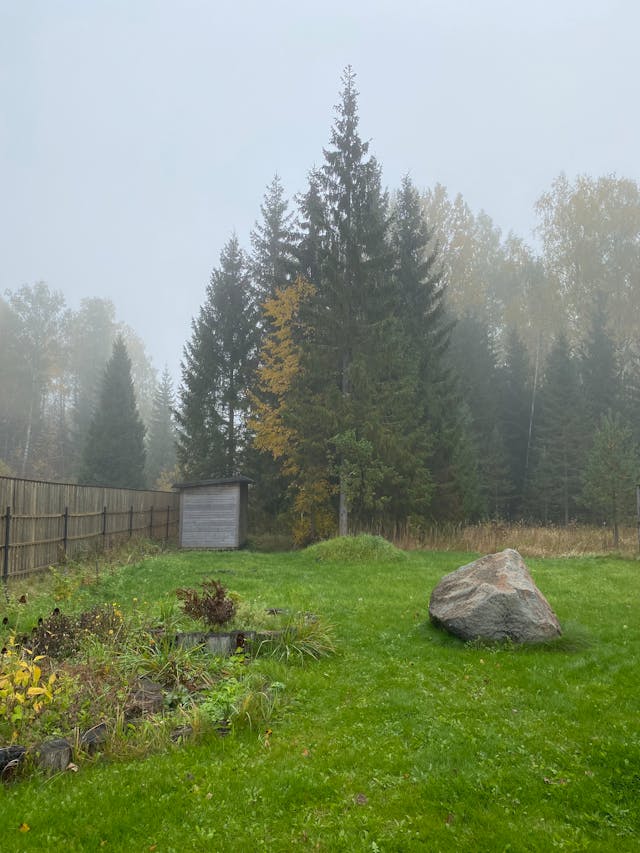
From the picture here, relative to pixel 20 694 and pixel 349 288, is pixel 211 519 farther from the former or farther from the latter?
pixel 20 694

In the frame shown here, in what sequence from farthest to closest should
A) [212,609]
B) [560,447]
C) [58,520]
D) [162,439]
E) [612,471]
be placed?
[162,439] → [560,447] → [612,471] → [58,520] → [212,609]

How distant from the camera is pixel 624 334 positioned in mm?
31656

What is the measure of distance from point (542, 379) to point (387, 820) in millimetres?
31284

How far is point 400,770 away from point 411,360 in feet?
57.9

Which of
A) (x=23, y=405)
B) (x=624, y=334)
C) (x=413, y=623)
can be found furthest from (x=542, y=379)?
(x=23, y=405)

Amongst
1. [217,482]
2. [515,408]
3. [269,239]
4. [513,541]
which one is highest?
[269,239]

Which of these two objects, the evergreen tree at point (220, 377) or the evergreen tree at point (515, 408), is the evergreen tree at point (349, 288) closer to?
the evergreen tree at point (220, 377)

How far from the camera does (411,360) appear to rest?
20.4 m

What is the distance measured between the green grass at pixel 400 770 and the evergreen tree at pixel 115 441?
2620 cm

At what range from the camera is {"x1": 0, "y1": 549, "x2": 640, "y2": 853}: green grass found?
298 centimetres

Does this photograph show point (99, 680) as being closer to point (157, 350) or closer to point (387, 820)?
point (387, 820)

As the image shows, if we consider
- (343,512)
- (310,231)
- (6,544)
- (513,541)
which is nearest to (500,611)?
(6,544)

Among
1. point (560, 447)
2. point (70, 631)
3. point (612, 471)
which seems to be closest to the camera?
point (70, 631)

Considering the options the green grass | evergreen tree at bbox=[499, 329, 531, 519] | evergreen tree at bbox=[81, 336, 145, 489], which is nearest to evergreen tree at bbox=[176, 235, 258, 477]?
evergreen tree at bbox=[81, 336, 145, 489]
